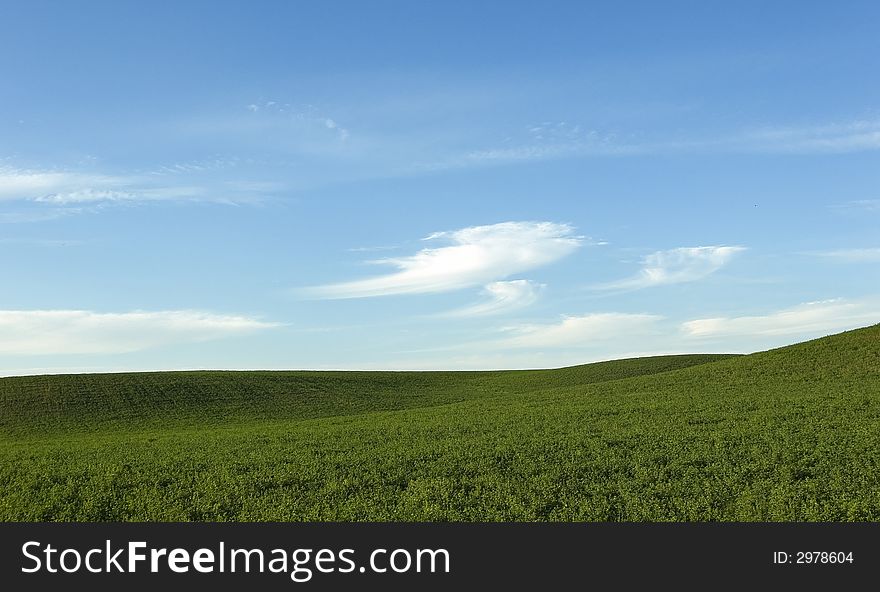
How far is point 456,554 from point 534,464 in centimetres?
849

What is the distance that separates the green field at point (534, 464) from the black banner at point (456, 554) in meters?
1.12

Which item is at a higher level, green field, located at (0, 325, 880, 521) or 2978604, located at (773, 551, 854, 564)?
green field, located at (0, 325, 880, 521)

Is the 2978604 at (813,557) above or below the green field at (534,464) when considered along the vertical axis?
below

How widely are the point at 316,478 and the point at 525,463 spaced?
22.3 ft

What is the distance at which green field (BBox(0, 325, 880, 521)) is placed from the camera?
18.8 m

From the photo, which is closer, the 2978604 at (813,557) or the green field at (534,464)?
the 2978604 at (813,557)

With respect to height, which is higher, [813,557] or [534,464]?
[534,464]

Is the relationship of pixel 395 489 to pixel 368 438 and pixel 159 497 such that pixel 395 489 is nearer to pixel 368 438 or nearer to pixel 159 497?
pixel 159 497

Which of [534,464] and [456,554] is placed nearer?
[456,554]

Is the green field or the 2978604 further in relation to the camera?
the green field

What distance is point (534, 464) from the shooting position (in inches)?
914

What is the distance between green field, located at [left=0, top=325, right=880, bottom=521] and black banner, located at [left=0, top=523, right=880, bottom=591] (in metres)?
1.12

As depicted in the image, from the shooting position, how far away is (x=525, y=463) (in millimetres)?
23531

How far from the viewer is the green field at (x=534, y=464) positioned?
18.8m
